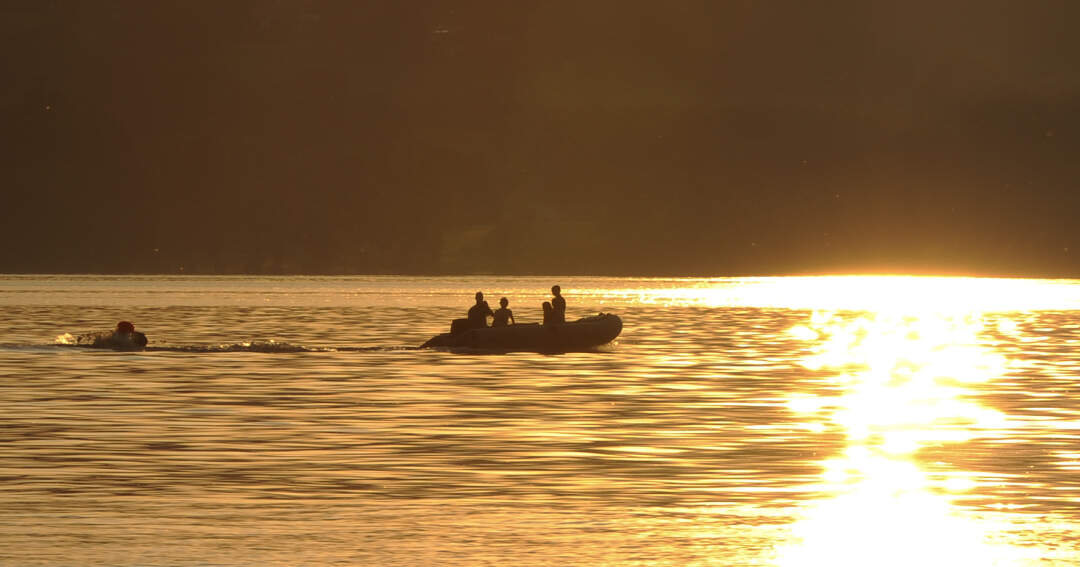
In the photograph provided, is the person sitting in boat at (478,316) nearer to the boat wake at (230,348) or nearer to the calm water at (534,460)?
the calm water at (534,460)

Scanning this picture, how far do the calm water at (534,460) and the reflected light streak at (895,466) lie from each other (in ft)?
0.24

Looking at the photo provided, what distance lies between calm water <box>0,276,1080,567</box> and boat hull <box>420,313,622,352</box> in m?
0.53

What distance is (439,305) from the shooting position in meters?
140

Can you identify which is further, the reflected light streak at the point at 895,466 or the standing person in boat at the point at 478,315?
the standing person in boat at the point at 478,315

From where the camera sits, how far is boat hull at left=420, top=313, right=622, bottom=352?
195ft

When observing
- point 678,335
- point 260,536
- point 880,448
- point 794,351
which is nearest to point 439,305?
point 678,335

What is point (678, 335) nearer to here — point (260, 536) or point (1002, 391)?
point (1002, 391)

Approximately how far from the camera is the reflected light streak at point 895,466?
783 inches

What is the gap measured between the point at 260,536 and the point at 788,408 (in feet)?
66.0

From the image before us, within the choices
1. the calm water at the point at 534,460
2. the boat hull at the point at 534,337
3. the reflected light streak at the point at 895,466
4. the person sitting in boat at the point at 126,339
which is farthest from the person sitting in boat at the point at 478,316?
the person sitting in boat at the point at 126,339

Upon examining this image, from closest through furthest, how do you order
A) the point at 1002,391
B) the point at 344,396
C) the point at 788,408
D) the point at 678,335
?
the point at 788,408 < the point at 344,396 < the point at 1002,391 < the point at 678,335

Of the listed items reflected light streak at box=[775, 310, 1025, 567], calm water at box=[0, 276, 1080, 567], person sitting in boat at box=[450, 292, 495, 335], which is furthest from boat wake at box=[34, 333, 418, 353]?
reflected light streak at box=[775, 310, 1025, 567]

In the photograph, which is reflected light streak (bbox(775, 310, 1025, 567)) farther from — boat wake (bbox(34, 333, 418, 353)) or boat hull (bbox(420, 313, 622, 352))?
boat wake (bbox(34, 333, 418, 353))

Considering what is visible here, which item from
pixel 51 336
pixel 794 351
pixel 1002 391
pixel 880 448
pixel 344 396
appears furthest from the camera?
pixel 51 336
